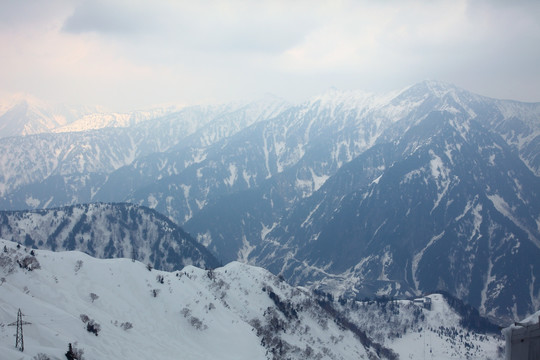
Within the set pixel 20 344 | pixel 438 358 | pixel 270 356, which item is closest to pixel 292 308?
pixel 270 356

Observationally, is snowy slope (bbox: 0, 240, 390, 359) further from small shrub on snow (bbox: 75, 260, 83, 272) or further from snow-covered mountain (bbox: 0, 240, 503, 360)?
snow-covered mountain (bbox: 0, 240, 503, 360)

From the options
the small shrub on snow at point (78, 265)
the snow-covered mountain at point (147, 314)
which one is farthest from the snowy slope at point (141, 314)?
the snow-covered mountain at point (147, 314)

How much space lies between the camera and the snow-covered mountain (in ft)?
192

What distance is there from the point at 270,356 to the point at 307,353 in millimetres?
27050

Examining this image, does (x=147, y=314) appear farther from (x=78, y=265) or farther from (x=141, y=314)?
(x=78, y=265)

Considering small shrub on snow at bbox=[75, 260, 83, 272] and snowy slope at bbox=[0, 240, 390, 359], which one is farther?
small shrub on snow at bbox=[75, 260, 83, 272]

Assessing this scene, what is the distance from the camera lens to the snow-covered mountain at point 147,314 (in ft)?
192

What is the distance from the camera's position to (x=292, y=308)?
487 feet

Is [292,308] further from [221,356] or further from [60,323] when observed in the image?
[60,323]

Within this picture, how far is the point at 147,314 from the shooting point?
89625 millimetres

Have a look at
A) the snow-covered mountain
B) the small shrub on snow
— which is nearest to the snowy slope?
the small shrub on snow

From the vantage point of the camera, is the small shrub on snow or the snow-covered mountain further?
the small shrub on snow

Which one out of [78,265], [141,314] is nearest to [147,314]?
[141,314]

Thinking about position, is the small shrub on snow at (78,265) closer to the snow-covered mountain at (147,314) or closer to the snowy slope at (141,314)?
the snowy slope at (141,314)
